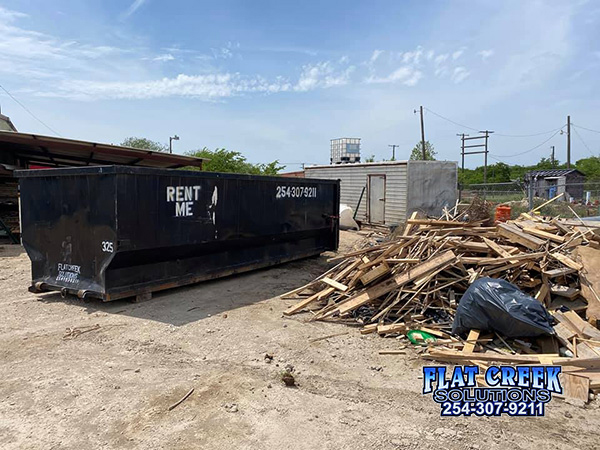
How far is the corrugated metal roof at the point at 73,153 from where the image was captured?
12.4 metres

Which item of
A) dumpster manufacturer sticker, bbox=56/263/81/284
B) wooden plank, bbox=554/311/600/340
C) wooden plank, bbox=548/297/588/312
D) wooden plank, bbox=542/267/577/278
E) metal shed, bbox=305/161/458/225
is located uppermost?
metal shed, bbox=305/161/458/225

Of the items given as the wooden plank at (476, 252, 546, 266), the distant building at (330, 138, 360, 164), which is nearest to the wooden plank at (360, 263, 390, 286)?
the wooden plank at (476, 252, 546, 266)

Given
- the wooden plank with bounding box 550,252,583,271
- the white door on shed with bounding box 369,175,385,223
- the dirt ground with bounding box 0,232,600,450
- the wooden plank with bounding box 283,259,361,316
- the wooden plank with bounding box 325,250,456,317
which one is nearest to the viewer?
the dirt ground with bounding box 0,232,600,450

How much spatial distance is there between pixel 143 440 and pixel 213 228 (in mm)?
5049

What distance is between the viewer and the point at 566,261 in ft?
20.5

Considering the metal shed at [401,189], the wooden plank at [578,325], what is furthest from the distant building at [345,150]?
the wooden plank at [578,325]

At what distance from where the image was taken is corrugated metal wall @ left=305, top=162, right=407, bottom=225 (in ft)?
57.4

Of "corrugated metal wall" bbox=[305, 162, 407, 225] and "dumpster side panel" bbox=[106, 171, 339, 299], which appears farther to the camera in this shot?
"corrugated metal wall" bbox=[305, 162, 407, 225]

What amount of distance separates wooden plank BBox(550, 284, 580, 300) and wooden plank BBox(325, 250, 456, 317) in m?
1.42

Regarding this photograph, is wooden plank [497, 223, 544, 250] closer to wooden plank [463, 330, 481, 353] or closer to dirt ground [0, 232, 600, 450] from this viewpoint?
wooden plank [463, 330, 481, 353]

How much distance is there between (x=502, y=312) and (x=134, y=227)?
5.33 meters

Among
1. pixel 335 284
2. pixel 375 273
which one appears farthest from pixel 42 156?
pixel 375 273

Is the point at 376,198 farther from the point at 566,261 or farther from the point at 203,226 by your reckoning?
the point at 566,261

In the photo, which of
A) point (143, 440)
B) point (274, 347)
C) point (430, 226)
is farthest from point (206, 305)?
point (430, 226)
